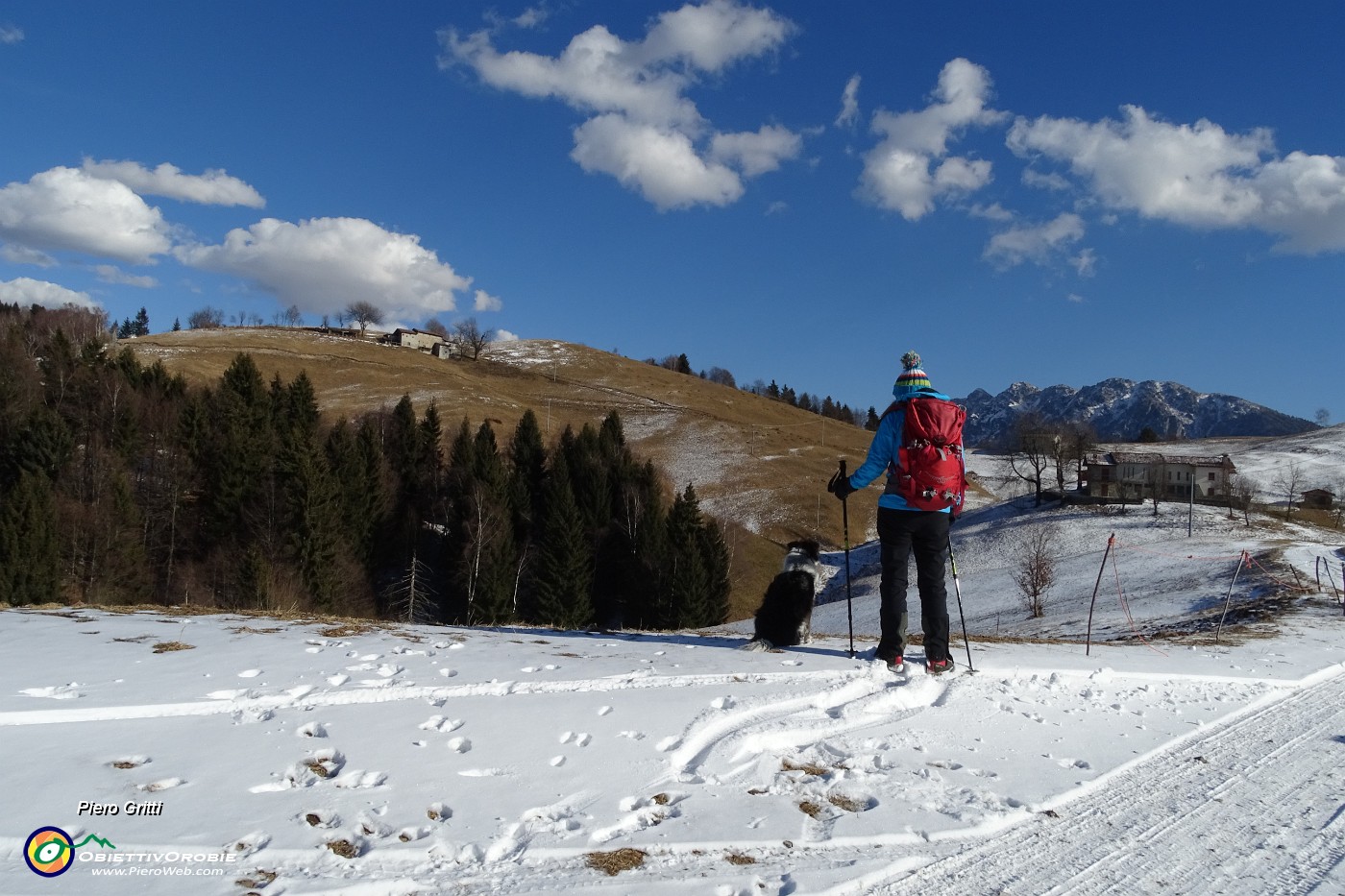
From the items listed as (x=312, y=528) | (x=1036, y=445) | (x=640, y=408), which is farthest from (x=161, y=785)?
(x=640, y=408)

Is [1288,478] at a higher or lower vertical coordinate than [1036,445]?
lower

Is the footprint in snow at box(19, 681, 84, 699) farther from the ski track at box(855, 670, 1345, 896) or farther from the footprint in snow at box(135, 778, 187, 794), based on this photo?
the ski track at box(855, 670, 1345, 896)

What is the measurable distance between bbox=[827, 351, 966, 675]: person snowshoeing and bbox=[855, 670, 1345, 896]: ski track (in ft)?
6.76

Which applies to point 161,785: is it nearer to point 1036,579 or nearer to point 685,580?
point 1036,579

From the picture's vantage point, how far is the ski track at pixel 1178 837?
3334mm

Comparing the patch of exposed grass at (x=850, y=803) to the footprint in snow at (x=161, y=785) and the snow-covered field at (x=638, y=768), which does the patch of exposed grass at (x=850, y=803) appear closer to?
the snow-covered field at (x=638, y=768)

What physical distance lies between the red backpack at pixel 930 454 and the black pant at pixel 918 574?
0.18 m

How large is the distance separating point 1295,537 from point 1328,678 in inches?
1768

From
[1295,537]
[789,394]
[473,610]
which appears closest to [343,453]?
[473,610]

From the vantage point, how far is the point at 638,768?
423cm

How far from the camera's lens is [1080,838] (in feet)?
12.3

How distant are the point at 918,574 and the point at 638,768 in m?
3.59

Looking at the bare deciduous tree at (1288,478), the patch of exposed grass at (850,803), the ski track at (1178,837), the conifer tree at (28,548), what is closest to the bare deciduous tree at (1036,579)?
the ski track at (1178,837)

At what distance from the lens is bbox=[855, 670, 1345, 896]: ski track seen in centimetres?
333
